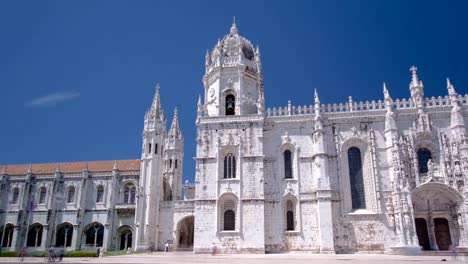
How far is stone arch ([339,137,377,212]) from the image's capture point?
31.5m

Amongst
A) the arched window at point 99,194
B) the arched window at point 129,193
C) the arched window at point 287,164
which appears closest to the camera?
the arched window at point 287,164

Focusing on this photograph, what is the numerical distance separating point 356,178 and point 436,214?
270 inches

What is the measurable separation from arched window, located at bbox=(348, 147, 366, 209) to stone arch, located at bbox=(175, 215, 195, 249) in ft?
53.6

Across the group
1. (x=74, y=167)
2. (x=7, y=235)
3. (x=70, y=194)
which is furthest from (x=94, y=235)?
(x=7, y=235)

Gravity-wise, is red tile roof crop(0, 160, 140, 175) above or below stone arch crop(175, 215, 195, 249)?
above

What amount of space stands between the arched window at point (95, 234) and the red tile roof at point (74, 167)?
7215 mm

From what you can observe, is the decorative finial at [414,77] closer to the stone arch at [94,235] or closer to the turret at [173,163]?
the turret at [173,163]

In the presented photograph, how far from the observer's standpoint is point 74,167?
50312 mm

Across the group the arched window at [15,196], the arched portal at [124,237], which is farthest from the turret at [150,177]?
the arched window at [15,196]

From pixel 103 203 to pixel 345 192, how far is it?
98.8 feet

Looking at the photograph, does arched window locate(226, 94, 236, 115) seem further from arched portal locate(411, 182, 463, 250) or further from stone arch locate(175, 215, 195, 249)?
arched portal locate(411, 182, 463, 250)

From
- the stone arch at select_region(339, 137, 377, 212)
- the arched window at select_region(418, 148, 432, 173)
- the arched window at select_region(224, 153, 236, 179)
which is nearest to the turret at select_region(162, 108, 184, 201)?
the arched window at select_region(224, 153, 236, 179)

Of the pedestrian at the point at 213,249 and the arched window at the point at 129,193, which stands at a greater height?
the arched window at the point at 129,193

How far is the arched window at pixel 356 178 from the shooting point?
105 ft
